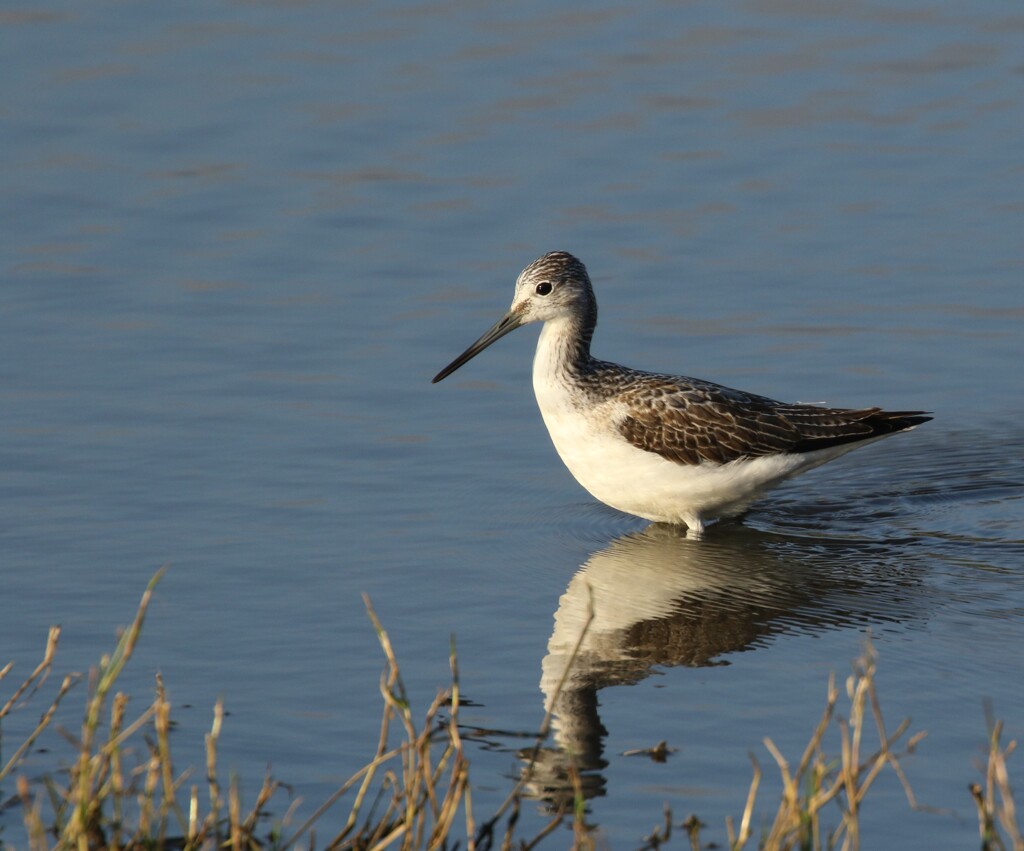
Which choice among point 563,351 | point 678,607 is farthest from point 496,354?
point 678,607

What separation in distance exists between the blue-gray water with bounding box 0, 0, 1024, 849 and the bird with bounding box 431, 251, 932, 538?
1.01ft

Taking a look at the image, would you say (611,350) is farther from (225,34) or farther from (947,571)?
(225,34)

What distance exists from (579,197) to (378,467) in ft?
16.2

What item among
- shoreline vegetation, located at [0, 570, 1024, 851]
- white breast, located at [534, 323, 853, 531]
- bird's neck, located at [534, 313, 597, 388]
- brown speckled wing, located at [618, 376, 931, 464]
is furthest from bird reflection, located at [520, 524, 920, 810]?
bird's neck, located at [534, 313, 597, 388]

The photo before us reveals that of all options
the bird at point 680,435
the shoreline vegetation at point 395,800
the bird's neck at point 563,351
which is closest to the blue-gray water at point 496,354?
the shoreline vegetation at point 395,800

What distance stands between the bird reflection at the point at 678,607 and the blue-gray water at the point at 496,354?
35 mm

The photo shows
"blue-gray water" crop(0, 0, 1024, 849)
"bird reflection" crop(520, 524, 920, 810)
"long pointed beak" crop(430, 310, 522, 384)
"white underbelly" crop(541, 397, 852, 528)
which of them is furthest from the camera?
"long pointed beak" crop(430, 310, 522, 384)

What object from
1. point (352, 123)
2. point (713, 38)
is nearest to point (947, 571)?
point (352, 123)

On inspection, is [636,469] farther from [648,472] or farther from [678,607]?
[678,607]

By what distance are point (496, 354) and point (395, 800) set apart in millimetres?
7811

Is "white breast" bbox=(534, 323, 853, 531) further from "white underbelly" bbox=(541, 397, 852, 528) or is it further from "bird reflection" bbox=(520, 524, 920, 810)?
"bird reflection" bbox=(520, 524, 920, 810)

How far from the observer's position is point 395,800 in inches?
234

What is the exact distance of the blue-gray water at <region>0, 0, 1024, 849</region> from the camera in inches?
328

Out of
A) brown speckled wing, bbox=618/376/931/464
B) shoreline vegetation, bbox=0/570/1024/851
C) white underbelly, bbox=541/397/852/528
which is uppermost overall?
brown speckled wing, bbox=618/376/931/464
